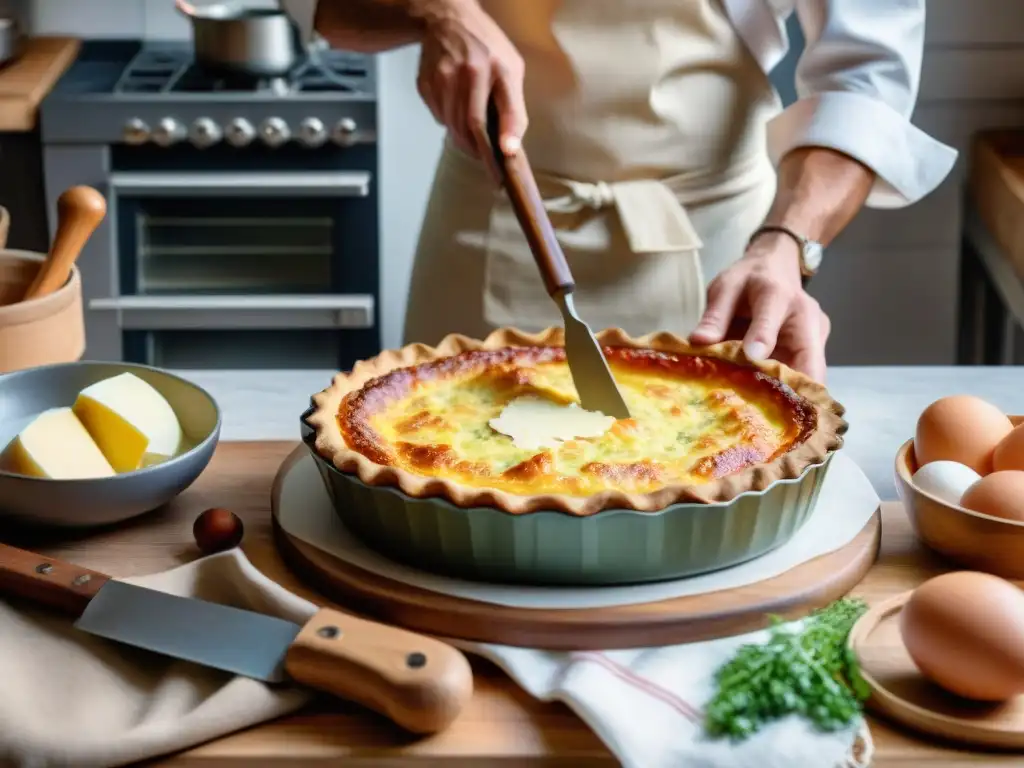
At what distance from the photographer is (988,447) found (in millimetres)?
1216

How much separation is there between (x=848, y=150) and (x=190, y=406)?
36.0 inches

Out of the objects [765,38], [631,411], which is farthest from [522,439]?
[765,38]

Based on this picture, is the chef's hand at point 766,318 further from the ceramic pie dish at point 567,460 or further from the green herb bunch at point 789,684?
the green herb bunch at point 789,684

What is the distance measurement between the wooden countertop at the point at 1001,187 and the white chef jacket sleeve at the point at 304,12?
150 cm

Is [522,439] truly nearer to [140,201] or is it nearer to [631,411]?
[631,411]

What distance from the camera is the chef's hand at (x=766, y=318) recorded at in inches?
58.0

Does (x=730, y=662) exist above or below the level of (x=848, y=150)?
below

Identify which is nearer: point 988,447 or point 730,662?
point 730,662

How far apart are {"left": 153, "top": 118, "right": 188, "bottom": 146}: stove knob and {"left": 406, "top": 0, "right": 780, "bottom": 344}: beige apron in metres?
0.98

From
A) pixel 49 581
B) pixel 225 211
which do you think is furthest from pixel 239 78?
pixel 49 581

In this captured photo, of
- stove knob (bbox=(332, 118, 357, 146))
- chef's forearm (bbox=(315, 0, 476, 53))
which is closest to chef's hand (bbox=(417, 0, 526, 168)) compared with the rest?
chef's forearm (bbox=(315, 0, 476, 53))

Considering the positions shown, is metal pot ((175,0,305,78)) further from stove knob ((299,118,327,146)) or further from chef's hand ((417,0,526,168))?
chef's hand ((417,0,526,168))

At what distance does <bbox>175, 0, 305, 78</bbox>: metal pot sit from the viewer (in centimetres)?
296

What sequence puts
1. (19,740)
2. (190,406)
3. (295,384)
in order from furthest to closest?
1. (295,384)
2. (190,406)
3. (19,740)
